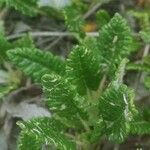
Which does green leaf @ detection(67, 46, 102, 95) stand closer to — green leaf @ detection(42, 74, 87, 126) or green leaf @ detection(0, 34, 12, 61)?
green leaf @ detection(42, 74, 87, 126)

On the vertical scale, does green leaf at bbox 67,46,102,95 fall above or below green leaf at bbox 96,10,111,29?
below

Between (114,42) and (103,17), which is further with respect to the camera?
(103,17)

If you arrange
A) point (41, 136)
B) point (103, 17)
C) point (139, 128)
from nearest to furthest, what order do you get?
point (41, 136) → point (139, 128) → point (103, 17)

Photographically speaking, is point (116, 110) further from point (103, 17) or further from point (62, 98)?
point (103, 17)

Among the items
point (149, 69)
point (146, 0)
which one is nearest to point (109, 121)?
point (149, 69)

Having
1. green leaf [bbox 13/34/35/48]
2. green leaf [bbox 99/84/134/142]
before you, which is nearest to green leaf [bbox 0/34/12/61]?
green leaf [bbox 13/34/35/48]

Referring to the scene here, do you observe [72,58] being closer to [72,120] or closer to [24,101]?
[72,120]

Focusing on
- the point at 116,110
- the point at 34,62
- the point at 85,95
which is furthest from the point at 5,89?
the point at 116,110
